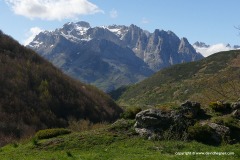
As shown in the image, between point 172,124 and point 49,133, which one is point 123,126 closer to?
point 172,124

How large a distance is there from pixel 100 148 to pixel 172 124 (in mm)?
7391

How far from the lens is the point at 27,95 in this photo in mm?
56031

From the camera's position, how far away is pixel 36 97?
56.5 metres

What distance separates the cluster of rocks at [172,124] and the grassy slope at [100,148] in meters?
1.44

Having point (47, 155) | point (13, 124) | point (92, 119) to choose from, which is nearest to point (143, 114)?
point (47, 155)

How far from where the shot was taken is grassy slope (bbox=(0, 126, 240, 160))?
24.1 m

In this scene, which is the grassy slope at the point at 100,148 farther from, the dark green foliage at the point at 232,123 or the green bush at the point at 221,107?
the green bush at the point at 221,107

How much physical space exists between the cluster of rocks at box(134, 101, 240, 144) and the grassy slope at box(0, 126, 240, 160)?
1.44 metres

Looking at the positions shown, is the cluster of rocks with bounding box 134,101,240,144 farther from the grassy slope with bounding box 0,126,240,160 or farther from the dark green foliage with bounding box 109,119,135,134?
the grassy slope with bounding box 0,126,240,160

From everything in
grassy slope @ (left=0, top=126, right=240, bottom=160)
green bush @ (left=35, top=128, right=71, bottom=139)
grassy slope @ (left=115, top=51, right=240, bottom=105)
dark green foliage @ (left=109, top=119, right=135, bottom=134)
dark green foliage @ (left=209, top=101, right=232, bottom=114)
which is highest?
grassy slope @ (left=115, top=51, right=240, bottom=105)

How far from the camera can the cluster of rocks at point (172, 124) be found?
30078mm

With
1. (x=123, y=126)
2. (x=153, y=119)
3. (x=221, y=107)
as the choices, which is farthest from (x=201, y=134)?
(x=221, y=107)

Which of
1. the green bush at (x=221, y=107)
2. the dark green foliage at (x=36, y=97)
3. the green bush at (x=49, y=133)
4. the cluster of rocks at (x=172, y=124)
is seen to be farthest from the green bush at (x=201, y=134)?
the dark green foliage at (x=36, y=97)

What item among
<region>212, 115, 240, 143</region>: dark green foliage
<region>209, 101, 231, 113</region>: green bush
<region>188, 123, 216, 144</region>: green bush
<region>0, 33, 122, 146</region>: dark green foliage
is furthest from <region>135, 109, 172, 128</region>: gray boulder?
<region>0, 33, 122, 146</region>: dark green foliage
